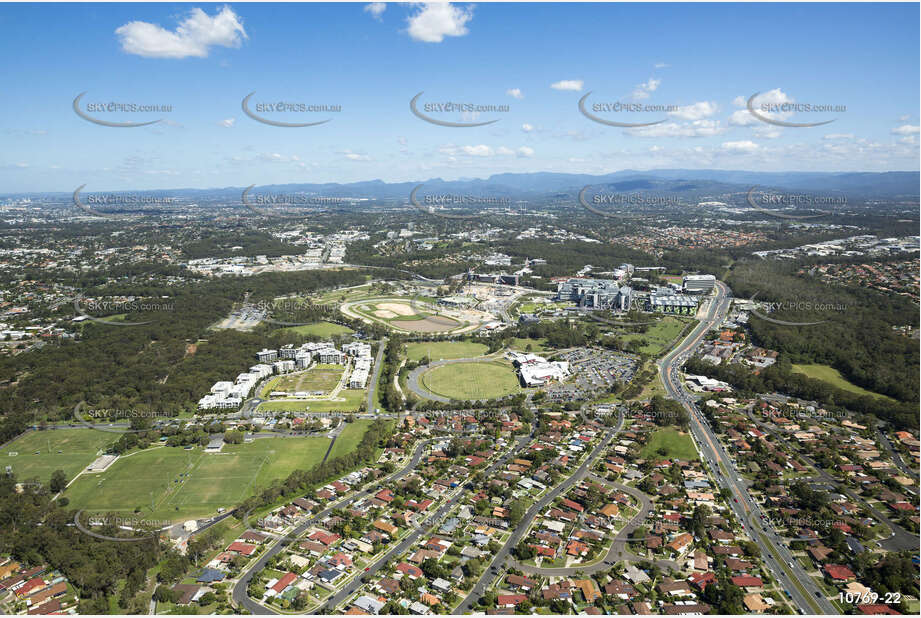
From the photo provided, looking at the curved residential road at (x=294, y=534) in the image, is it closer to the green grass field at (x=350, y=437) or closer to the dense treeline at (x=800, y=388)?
the green grass field at (x=350, y=437)

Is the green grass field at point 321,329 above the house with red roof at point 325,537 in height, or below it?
above

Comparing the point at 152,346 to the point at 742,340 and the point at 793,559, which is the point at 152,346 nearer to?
the point at 793,559

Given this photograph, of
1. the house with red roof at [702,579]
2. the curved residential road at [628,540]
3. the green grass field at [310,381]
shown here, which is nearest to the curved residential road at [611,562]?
the curved residential road at [628,540]

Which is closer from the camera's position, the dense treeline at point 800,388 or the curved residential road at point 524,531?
the curved residential road at point 524,531

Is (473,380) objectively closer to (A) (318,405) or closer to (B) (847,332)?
(A) (318,405)

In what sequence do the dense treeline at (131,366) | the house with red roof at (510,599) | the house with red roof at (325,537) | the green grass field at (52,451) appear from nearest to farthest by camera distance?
1. the house with red roof at (510,599)
2. the house with red roof at (325,537)
3. the green grass field at (52,451)
4. the dense treeline at (131,366)
